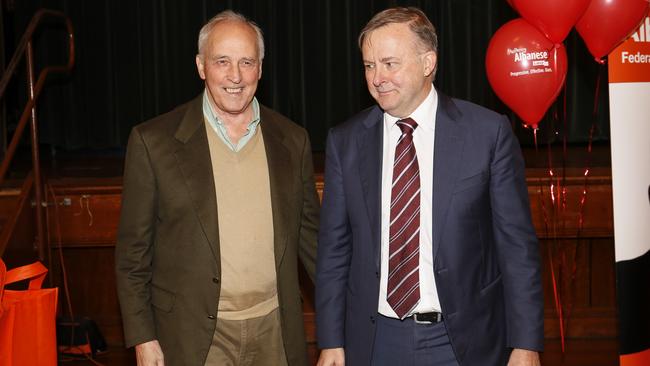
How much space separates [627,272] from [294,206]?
140cm

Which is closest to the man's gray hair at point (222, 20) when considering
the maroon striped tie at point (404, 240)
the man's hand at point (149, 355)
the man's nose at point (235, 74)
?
the man's nose at point (235, 74)

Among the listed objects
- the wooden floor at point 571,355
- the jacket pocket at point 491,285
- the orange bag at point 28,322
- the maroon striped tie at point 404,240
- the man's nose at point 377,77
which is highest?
the man's nose at point 377,77

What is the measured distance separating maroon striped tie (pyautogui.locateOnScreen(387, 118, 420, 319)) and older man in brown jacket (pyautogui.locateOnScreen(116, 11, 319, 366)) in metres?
0.43

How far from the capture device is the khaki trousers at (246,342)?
9.18 ft

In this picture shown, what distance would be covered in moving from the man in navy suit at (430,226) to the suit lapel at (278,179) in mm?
224

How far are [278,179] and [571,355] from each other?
2809 mm

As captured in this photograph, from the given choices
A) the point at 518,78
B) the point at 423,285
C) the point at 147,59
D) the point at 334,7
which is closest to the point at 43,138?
the point at 147,59

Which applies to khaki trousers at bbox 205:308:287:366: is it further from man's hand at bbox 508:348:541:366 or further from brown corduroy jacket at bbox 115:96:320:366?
man's hand at bbox 508:348:541:366

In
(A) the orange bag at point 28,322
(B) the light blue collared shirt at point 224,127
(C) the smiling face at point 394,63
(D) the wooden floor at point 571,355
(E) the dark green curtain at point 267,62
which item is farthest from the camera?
(E) the dark green curtain at point 267,62

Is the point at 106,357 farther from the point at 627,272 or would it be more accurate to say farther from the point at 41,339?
the point at 627,272

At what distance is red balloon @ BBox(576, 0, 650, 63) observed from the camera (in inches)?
134

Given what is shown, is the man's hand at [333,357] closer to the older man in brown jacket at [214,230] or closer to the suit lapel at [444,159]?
the older man in brown jacket at [214,230]

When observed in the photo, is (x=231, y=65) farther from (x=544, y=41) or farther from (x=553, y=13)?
(x=544, y=41)

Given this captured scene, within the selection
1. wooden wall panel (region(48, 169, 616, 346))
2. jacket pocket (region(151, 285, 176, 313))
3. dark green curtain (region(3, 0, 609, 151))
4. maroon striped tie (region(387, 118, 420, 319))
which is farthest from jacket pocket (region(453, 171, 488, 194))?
dark green curtain (region(3, 0, 609, 151))
